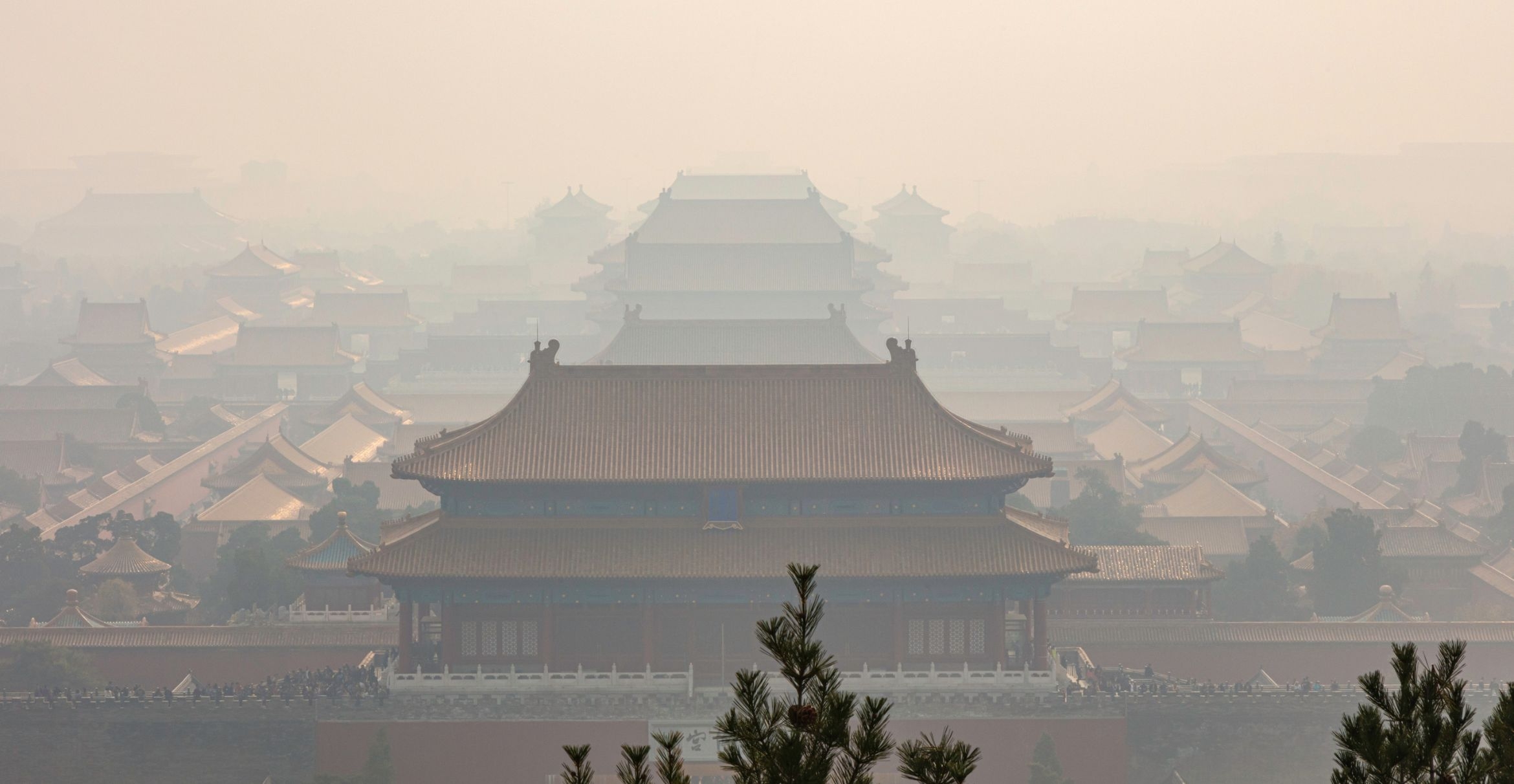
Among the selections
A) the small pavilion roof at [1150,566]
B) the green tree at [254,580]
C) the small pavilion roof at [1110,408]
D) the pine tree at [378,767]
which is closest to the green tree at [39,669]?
the green tree at [254,580]

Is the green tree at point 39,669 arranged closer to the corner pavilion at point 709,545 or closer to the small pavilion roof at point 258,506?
the corner pavilion at point 709,545

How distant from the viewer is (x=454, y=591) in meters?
38.5

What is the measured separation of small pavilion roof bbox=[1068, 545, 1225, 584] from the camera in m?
44.0

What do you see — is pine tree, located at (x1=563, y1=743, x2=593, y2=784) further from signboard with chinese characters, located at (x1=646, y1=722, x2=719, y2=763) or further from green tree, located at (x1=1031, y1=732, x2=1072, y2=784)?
green tree, located at (x1=1031, y1=732, x2=1072, y2=784)

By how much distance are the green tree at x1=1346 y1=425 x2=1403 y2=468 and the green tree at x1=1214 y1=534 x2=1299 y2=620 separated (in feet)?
77.4

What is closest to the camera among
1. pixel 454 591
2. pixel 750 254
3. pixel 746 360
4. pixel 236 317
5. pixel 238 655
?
pixel 454 591

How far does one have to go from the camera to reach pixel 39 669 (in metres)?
41.1

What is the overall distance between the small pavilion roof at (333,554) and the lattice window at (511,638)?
19.4ft

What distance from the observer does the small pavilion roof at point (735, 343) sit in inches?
2539

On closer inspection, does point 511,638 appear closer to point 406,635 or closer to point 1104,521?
point 406,635

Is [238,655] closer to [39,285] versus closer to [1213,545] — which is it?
[1213,545]

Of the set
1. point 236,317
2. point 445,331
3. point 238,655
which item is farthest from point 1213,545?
point 236,317

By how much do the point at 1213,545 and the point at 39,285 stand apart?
438 feet

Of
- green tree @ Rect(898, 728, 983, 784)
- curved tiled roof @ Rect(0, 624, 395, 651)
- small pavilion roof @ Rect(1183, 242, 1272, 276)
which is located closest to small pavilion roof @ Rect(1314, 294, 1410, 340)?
small pavilion roof @ Rect(1183, 242, 1272, 276)
